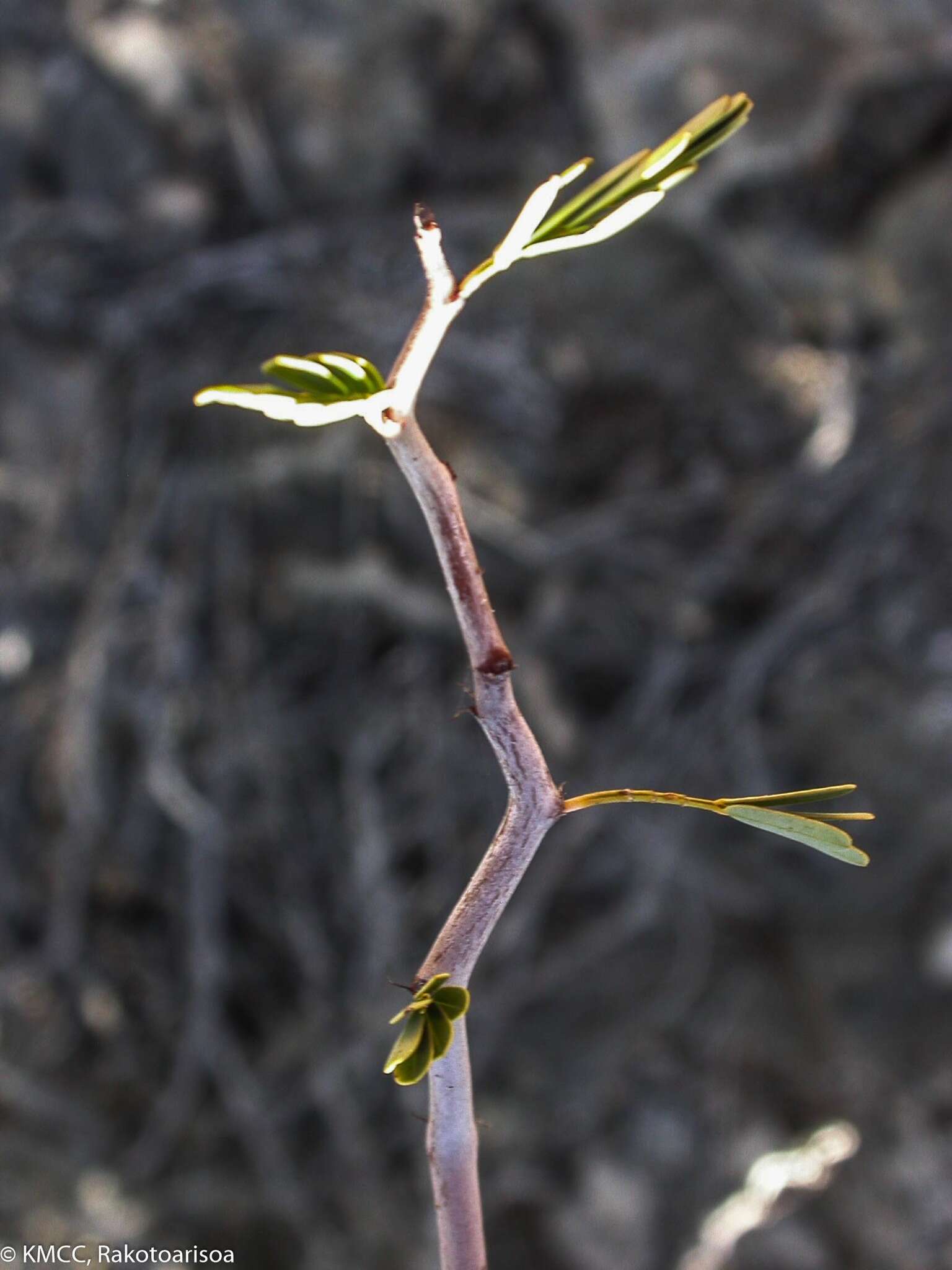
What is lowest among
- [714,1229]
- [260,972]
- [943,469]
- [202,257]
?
[714,1229]

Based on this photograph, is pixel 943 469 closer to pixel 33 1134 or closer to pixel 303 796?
pixel 303 796

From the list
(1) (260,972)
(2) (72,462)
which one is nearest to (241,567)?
(2) (72,462)

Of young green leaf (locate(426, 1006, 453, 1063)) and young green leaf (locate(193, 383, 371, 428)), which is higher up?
young green leaf (locate(193, 383, 371, 428))

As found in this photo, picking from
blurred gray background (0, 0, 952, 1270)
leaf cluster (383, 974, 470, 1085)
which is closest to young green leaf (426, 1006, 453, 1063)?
leaf cluster (383, 974, 470, 1085)

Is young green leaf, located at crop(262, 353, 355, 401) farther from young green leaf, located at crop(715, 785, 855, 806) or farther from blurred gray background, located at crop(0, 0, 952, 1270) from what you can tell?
blurred gray background, located at crop(0, 0, 952, 1270)

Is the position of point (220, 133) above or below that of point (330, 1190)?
above

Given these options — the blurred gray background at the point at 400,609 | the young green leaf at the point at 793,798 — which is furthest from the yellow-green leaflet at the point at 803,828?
the blurred gray background at the point at 400,609

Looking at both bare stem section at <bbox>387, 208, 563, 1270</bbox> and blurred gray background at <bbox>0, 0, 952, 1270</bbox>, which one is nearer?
bare stem section at <bbox>387, 208, 563, 1270</bbox>

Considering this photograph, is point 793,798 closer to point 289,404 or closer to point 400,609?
point 289,404
